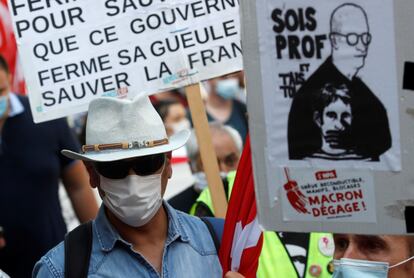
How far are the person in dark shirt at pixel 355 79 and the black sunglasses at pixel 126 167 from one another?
2.86 ft

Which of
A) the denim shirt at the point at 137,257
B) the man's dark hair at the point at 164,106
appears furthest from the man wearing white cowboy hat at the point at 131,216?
the man's dark hair at the point at 164,106

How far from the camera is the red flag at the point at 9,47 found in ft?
26.2

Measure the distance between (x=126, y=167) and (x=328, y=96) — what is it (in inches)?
38.6

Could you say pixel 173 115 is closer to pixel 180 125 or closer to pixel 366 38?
pixel 180 125

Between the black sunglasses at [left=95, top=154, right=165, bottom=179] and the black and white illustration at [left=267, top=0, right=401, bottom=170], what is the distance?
74cm

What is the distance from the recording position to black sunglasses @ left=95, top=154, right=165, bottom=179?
13.0 feet

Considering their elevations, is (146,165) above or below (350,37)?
below

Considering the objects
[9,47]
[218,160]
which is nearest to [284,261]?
[218,160]

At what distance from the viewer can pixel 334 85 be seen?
326 cm

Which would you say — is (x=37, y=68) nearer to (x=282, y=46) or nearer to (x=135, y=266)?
(x=135, y=266)

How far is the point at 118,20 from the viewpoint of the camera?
507cm

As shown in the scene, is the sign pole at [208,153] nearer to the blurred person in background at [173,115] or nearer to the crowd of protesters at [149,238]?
the crowd of protesters at [149,238]

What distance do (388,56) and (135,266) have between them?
1258 mm

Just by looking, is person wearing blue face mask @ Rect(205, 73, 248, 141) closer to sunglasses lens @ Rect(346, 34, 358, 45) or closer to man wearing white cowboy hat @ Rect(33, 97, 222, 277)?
man wearing white cowboy hat @ Rect(33, 97, 222, 277)
